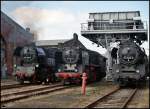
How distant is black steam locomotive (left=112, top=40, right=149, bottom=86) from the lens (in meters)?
22.2

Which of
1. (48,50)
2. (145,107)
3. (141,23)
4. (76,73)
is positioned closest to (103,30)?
(141,23)

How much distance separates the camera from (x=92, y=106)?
1320 centimetres

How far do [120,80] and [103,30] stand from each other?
55.6 feet

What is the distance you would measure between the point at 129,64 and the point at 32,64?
7.80 metres

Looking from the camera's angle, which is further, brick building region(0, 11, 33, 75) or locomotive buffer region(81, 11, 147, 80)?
brick building region(0, 11, 33, 75)

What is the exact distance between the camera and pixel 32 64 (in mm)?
25969

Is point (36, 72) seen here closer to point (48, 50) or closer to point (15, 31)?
point (48, 50)

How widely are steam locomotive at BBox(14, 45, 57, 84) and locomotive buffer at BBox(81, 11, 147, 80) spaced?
12.1 meters

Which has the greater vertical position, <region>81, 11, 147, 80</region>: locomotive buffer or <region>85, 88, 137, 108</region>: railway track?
<region>81, 11, 147, 80</region>: locomotive buffer

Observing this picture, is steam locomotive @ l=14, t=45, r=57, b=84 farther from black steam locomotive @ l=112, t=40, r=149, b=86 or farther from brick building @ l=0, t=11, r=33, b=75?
brick building @ l=0, t=11, r=33, b=75

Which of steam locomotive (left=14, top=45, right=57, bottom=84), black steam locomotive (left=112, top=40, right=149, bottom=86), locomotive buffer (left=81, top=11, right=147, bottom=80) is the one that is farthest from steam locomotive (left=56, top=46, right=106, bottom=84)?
locomotive buffer (left=81, top=11, right=147, bottom=80)

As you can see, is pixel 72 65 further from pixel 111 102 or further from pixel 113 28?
pixel 113 28

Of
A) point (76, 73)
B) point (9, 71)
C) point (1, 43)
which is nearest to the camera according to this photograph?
point (76, 73)

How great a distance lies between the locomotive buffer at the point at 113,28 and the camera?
38.3 m
